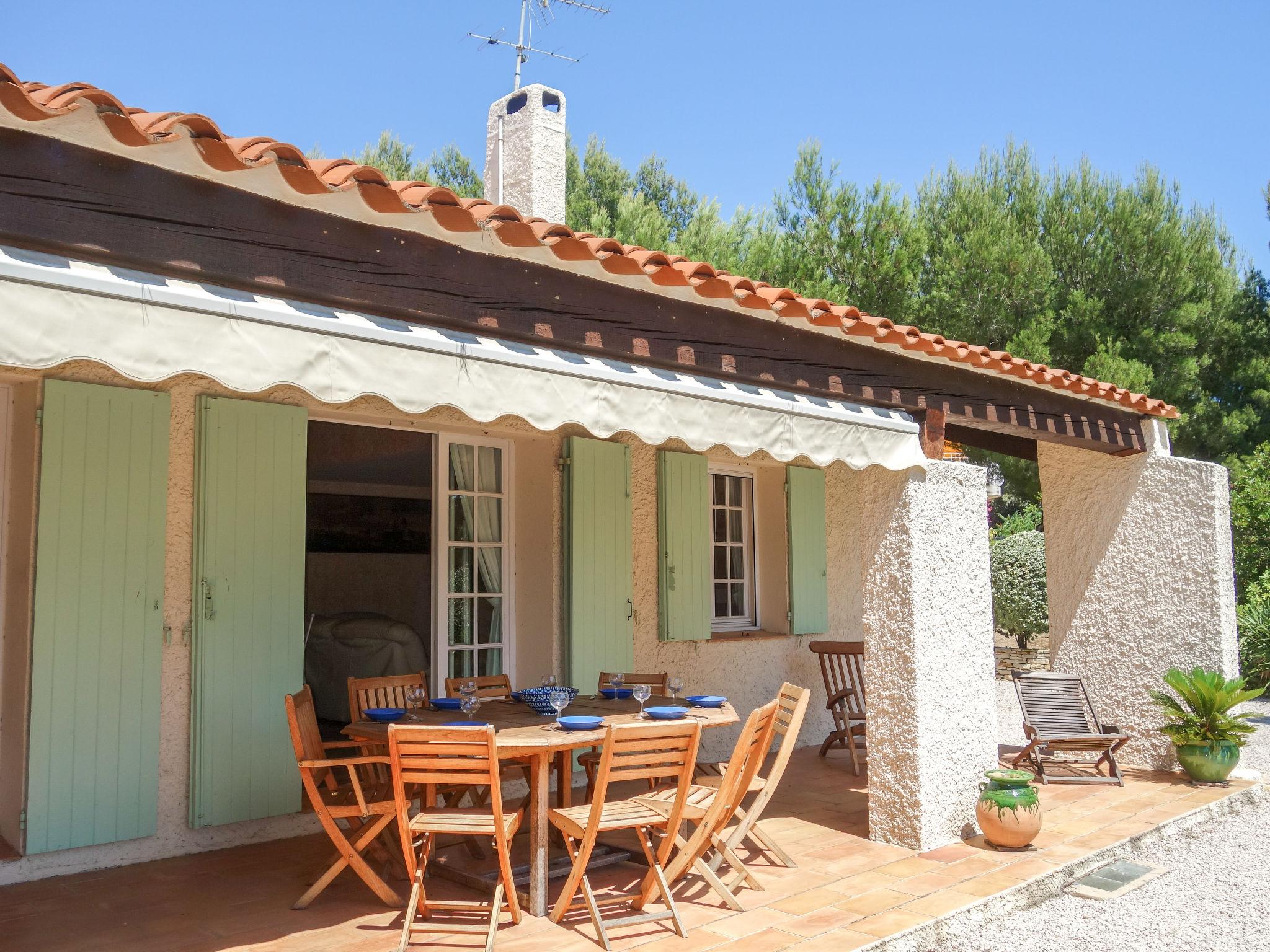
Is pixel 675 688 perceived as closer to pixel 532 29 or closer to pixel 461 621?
pixel 461 621

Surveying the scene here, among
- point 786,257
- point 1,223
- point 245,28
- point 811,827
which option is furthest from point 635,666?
point 245,28

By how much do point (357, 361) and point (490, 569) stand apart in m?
4.34

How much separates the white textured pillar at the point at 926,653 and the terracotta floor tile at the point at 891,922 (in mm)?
1228

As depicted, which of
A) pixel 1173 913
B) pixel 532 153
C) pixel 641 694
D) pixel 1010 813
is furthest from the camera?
pixel 532 153

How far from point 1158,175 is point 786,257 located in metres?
7.15

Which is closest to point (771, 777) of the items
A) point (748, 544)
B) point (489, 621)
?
point (489, 621)

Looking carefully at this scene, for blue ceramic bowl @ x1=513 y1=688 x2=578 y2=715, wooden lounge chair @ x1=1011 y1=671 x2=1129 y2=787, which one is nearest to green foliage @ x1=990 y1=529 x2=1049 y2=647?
wooden lounge chair @ x1=1011 y1=671 x2=1129 y2=787

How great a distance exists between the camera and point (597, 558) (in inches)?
318

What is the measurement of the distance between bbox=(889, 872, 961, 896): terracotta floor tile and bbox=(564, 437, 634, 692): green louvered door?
3168mm

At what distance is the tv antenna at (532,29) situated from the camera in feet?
39.7

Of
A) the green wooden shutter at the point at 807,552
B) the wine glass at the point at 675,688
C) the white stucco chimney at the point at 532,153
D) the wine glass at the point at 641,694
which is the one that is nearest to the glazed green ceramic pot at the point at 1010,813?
the wine glass at the point at 675,688

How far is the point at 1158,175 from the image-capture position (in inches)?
709

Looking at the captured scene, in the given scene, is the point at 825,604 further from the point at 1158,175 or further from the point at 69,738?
the point at 1158,175

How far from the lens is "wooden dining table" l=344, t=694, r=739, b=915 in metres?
4.73
